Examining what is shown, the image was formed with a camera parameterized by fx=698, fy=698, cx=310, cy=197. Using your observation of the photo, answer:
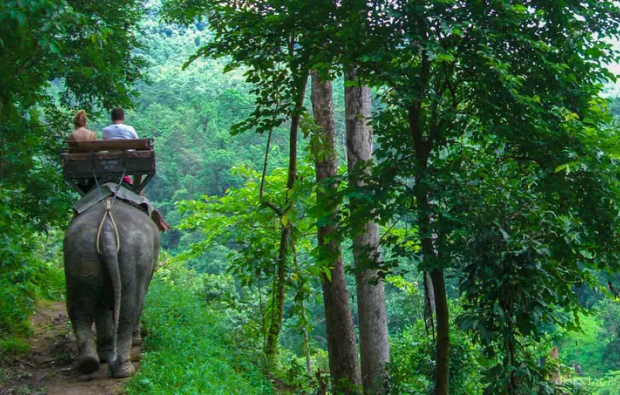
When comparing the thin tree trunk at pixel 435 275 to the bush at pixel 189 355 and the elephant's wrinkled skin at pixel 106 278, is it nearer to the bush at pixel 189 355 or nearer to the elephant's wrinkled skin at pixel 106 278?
the bush at pixel 189 355

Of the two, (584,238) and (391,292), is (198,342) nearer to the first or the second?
(584,238)

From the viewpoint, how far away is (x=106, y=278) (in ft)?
20.3

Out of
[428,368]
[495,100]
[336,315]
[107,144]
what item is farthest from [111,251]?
[428,368]

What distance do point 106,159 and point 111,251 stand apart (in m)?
1.22

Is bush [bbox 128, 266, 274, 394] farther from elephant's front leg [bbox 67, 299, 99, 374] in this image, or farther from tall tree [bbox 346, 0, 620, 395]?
tall tree [bbox 346, 0, 620, 395]

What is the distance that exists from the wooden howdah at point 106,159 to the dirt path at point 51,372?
1.86 m

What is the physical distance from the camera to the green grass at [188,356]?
617 centimetres

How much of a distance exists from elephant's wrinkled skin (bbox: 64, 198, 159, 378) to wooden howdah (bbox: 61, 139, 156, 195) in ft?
1.50

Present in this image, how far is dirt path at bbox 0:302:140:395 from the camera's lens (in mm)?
6047

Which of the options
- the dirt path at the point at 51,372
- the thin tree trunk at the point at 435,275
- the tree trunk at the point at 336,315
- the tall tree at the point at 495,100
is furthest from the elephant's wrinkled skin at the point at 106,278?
the tree trunk at the point at 336,315

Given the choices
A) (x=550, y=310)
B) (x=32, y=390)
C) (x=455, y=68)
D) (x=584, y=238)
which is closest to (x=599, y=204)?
(x=584, y=238)

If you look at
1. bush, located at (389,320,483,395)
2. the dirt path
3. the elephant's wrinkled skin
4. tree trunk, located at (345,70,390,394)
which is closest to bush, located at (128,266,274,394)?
the dirt path

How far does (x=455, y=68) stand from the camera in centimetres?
611

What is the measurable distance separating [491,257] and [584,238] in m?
0.89
